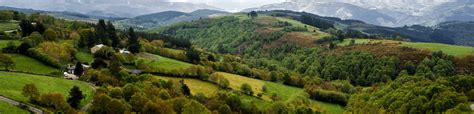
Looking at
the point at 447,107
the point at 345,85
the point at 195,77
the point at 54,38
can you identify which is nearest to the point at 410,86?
the point at 447,107

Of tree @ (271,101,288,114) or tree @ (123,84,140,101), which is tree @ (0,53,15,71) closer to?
tree @ (123,84,140,101)

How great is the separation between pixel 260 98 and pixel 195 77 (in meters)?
24.3

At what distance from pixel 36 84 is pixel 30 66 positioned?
28686mm

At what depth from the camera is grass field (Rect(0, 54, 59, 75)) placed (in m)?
130

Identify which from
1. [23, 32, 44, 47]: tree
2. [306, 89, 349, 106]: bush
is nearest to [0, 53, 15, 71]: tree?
[23, 32, 44, 47]: tree

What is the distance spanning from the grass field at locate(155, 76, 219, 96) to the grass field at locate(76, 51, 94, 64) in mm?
24719

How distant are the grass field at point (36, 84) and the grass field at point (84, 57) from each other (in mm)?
36441

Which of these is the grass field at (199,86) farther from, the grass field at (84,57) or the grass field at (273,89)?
the grass field at (84,57)

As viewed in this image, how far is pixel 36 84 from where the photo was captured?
108 meters

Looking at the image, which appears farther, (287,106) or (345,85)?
(345,85)

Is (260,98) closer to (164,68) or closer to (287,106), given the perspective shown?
(287,106)

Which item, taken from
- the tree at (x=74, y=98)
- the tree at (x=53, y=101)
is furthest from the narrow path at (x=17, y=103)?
the tree at (x=74, y=98)

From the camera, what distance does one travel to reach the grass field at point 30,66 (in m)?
130

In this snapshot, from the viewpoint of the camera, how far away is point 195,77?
16400cm
